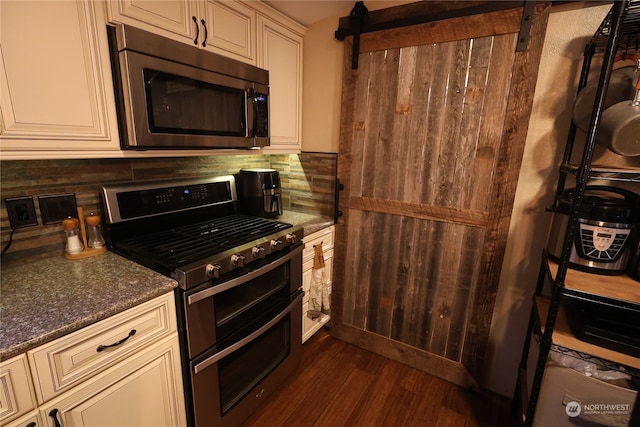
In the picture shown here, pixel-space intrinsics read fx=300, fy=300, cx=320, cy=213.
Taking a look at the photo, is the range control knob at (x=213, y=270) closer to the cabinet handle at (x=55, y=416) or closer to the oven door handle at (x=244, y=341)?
the oven door handle at (x=244, y=341)

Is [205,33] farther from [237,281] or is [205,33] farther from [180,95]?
[237,281]

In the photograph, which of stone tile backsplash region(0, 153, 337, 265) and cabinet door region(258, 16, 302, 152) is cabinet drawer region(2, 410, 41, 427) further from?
cabinet door region(258, 16, 302, 152)

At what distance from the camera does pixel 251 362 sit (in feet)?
4.97

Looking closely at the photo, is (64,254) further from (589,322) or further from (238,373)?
(589,322)

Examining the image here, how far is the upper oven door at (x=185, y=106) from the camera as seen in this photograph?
3.68ft

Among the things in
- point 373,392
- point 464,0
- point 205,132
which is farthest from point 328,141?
point 373,392

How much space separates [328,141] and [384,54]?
0.62 m

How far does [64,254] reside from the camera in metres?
1.29

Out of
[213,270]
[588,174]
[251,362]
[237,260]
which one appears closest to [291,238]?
[237,260]

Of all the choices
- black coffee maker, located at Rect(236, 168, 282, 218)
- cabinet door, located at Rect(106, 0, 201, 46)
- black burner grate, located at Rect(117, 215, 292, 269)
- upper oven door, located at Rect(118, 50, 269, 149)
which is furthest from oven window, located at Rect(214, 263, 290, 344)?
cabinet door, located at Rect(106, 0, 201, 46)

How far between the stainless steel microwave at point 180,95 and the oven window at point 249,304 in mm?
693

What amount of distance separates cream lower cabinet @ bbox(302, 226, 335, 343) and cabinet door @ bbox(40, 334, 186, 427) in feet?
2.88

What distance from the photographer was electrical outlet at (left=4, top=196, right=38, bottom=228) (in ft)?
3.79

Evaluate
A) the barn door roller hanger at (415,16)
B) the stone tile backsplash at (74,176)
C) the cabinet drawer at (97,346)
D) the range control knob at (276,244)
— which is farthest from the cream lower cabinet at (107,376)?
the barn door roller hanger at (415,16)
